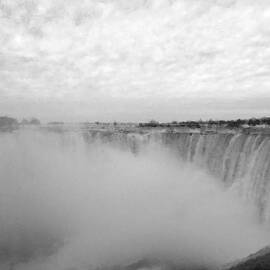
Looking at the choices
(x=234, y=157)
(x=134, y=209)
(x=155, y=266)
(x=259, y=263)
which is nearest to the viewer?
(x=259, y=263)

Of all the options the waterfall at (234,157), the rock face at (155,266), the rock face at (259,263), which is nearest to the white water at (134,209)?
the waterfall at (234,157)

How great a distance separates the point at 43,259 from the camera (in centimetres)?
1544

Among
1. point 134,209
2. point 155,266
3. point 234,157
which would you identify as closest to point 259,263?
point 155,266

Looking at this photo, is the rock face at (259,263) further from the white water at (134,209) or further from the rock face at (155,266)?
the white water at (134,209)

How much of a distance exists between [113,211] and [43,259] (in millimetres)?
6254

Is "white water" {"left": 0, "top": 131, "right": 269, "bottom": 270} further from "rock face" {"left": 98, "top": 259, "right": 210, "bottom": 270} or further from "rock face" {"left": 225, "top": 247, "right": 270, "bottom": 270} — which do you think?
"rock face" {"left": 225, "top": 247, "right": 270, "bottom": 270}

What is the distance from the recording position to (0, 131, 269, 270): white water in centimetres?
1498

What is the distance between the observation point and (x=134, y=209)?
803 inches

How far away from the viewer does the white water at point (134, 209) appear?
15.0 metres

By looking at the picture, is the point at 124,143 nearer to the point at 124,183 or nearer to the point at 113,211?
the point at 124,183

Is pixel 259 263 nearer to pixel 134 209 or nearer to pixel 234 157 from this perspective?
pixel 234 157

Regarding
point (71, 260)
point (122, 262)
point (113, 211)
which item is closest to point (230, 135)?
point (113, 211)

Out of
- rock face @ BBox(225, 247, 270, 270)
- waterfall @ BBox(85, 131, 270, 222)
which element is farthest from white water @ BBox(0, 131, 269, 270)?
rock face @ BBox(225, 247, 270, 270)

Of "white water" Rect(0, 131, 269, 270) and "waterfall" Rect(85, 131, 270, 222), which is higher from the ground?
"waterfall" Rect(85, 131, 270, 222)
